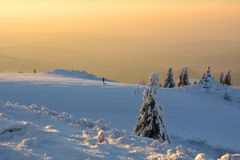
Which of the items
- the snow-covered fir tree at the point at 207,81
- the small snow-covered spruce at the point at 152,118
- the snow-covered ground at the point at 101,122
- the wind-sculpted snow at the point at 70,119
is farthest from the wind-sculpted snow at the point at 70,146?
the snow-covered fir tree at the point at 207,81

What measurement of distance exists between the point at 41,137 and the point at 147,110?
1074cm

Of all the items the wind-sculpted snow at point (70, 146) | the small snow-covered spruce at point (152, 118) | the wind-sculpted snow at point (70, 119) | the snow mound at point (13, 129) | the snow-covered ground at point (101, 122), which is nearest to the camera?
the wind-sculpted snow at point (70, 146)

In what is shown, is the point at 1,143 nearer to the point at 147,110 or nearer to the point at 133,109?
the point at 147,110

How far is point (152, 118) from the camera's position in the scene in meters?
20.9

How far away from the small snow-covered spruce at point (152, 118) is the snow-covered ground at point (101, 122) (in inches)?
37.8

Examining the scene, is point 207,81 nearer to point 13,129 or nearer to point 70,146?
point 13,129

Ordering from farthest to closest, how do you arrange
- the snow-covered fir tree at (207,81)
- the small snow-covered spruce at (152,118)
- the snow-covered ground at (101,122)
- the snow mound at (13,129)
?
the snow-covered fir tree at (207,81) < the small snow-covered spruce at (152,118) < the snow mound at (13,129) < the snow-covered ground at (101,122)

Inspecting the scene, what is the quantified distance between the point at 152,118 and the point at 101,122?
337cm

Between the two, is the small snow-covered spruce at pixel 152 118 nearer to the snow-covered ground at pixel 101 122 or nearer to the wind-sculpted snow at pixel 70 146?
the snow-covered ground at pixel 101 122

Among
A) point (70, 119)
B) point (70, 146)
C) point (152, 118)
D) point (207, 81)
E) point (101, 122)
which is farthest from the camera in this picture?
point (207, 81)

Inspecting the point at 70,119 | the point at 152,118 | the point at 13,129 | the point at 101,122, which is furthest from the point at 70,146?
the point at 152,118

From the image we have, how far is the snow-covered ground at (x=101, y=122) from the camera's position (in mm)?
10320

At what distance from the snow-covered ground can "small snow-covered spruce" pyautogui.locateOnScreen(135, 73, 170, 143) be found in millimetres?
961

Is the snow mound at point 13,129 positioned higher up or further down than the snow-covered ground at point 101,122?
higher up
